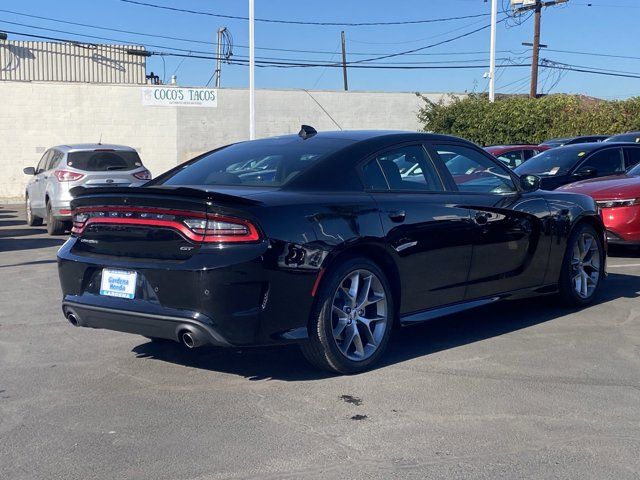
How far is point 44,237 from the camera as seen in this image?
14789mm

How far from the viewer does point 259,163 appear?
591cm

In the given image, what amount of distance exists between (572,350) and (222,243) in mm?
2890

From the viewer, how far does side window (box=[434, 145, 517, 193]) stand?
6.47 meters

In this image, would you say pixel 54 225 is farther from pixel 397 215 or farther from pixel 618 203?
pixel 397 215

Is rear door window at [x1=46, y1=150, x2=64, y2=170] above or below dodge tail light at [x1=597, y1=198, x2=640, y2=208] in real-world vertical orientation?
above

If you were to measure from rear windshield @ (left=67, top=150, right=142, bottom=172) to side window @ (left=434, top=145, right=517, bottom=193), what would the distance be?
9.28m

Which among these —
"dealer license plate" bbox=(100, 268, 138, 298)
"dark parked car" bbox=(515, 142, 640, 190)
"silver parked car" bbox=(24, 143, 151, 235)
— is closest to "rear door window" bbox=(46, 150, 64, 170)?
"silver parked car" bbox=(24, 143, 151, 235)

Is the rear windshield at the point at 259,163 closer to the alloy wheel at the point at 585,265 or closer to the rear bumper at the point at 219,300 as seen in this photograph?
the rear bumper at the point at 219,300

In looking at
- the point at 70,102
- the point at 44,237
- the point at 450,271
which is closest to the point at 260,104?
the point at 70,102

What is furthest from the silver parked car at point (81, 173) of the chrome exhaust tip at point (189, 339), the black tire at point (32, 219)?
the chrome exhaust tip at point (189, 339)

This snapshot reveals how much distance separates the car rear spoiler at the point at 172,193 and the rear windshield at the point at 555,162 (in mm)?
9276

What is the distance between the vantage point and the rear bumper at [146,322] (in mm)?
4824

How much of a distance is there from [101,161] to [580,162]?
818 centimetres

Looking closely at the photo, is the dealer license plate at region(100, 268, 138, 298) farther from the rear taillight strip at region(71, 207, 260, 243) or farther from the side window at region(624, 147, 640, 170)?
the side window at region(624, 147, 640, 170)
